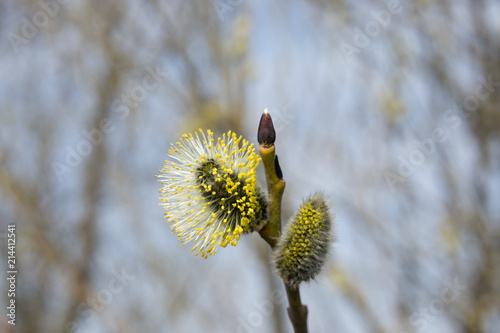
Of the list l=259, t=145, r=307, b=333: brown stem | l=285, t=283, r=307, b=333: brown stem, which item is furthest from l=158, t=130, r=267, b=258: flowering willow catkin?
l=285, t=283, r=307, b=333: brown stem

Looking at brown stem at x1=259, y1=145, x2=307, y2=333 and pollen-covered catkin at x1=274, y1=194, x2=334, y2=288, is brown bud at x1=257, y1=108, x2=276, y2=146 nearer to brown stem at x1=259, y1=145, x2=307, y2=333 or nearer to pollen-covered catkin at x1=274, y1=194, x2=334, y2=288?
brown stem at x1=259, y1=145, x2=307, y2=333

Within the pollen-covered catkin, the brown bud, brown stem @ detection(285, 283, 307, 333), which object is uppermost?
the brown bud

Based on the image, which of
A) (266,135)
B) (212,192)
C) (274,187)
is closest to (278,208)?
(274,187)

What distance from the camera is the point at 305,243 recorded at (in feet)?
4.11

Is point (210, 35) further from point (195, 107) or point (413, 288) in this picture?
point (413, 288)

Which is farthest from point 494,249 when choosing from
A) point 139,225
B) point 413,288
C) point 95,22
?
point 95,22

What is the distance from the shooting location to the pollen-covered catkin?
1.23 metres

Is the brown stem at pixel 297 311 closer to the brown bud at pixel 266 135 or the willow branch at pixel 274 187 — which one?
the willow branch at pixel 274 187

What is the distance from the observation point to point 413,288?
430 cm

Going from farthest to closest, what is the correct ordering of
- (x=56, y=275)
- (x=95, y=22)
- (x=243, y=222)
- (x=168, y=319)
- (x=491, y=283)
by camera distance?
(x=168, y=319) < (x=95, y=22) < (x=56, y=275) < (x=491, y=283) < (x=243, y=222)

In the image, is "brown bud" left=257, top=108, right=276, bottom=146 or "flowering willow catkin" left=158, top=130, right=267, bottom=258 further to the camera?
"flowering willow catkin" left=158, top=130, right=267, bottom=258

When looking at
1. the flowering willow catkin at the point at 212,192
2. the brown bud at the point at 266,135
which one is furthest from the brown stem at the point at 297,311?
the brown bud at the point at 266,135

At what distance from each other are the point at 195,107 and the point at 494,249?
299 cm

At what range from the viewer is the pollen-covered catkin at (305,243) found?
1.23 meters
